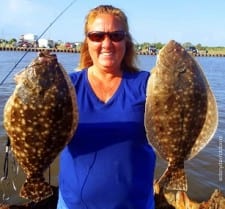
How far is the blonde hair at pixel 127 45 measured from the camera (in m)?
3.84

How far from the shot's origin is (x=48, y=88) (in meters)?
3.26

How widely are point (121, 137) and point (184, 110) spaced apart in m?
0.63

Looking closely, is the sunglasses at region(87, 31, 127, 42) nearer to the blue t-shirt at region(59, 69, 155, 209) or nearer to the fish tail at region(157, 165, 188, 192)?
the blue t-shirt at region(59, 69, 155, 209)

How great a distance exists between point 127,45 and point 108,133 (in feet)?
2.84

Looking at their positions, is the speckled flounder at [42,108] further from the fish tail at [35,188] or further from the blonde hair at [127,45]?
the blonde hair at [127,45]

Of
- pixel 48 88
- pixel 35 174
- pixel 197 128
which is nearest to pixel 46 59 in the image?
pixel 48 88

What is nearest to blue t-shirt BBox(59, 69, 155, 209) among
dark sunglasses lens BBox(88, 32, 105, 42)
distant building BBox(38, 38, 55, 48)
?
dark sunglasses lens BBox(88, 32, 105, 42)

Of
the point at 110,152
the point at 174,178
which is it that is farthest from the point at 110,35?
the point at 174,178

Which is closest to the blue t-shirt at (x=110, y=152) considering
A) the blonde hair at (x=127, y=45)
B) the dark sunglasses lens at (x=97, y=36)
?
the blonde hair at (x=127, y=45)

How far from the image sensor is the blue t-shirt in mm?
3750

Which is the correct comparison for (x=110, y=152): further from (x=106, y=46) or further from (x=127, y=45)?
(x=127, y=45)

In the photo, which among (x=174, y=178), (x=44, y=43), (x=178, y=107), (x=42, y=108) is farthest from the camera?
(x=44, y=43)

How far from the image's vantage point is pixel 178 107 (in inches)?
135

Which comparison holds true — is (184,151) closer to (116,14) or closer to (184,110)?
(184,110)
